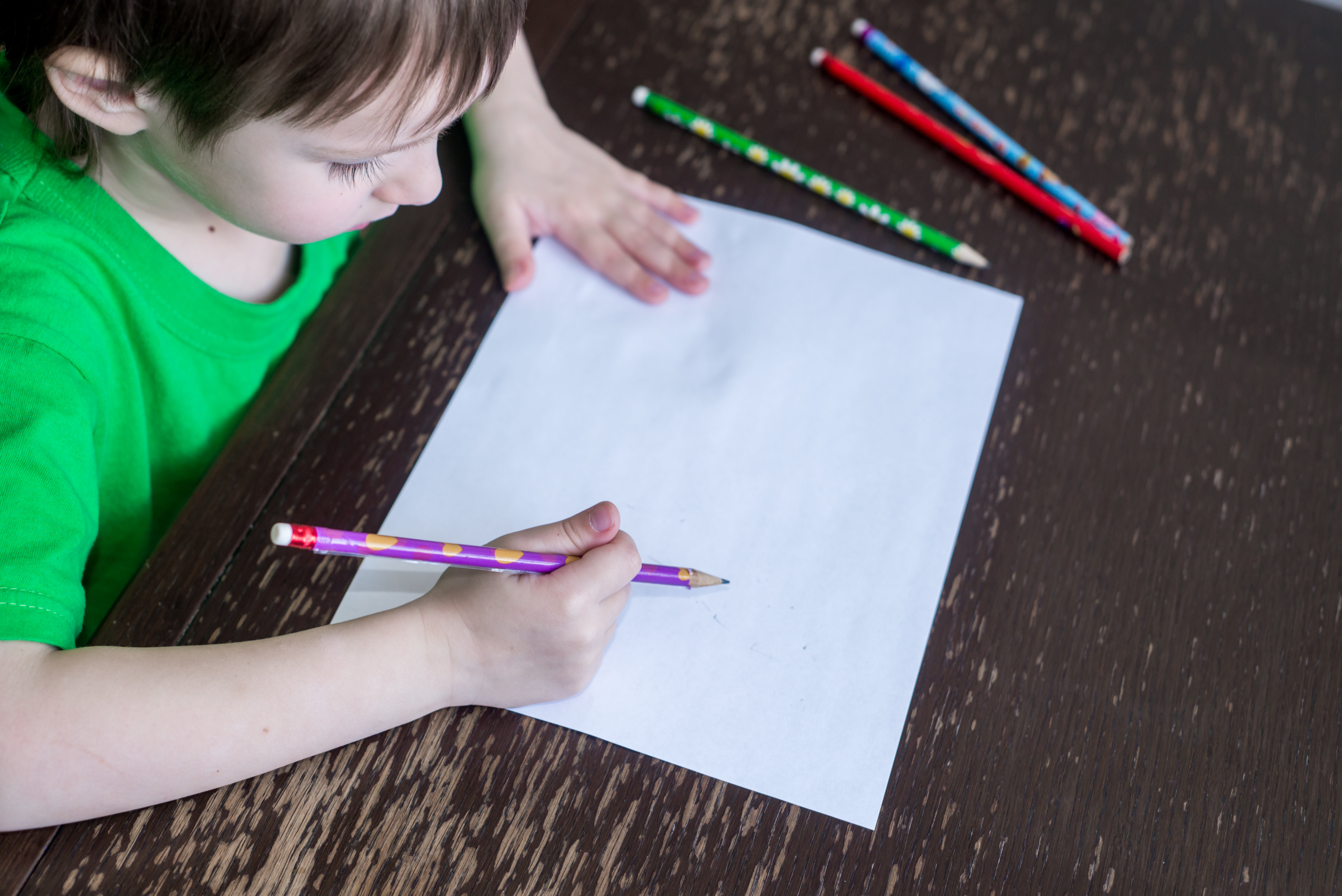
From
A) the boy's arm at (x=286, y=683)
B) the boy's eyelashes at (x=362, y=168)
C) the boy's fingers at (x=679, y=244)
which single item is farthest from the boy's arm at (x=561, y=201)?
the boy's arm at (x=286, y=683)

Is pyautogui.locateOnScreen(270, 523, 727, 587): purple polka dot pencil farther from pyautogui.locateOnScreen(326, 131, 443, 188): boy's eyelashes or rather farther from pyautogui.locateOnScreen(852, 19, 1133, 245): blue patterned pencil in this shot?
pyautogui.locateOnScreen(852, 19, 1133, 245): blue patterned pencil

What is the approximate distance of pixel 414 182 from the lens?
1.62 feet

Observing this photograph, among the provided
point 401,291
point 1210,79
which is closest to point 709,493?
point 401,291

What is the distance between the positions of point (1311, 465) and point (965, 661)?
23 centimetres

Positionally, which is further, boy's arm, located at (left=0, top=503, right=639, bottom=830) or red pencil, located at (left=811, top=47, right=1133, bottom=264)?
red pencil, located at (left=811, top=47, right=1133, bottom=264)

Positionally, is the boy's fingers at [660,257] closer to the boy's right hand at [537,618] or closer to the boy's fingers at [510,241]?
the boy's fingers at [510,241]

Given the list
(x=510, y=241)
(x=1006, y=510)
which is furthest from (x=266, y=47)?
(x=1006, y=510)

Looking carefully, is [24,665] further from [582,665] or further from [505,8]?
[505,8]

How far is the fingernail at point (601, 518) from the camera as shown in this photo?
43 centimetres

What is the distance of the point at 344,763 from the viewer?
41 cm

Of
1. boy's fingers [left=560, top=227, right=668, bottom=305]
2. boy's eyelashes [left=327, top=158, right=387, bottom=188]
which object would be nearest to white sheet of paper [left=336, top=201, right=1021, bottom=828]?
boy's fingers [left=560, top=227, right=668, bottom=305]

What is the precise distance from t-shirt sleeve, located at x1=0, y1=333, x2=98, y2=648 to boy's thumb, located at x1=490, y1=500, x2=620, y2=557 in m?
0.19

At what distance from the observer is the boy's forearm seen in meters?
0.38

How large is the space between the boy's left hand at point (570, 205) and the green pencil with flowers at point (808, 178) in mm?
51
